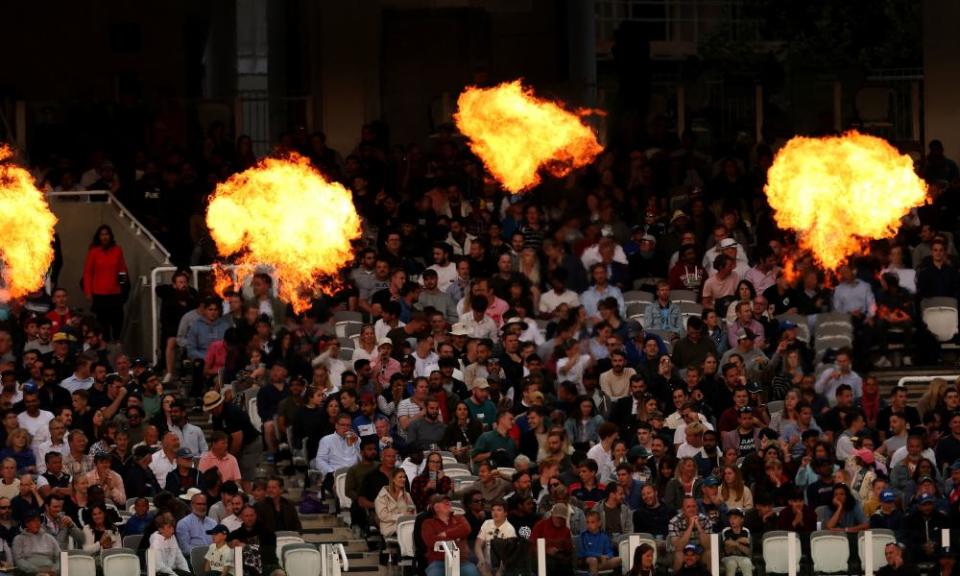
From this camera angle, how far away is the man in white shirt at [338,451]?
24.2 m

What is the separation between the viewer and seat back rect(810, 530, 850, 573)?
73.7 feet

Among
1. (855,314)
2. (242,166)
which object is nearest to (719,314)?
(855,314)

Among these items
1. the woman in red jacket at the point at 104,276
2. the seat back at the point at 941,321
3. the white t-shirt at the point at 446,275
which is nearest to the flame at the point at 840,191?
the seat back at the point at 941,321

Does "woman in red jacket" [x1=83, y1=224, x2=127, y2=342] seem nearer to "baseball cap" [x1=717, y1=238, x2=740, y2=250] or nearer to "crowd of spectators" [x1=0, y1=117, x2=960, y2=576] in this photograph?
"crowd of spectators" [x1=0, y1=117, x2=960, y2=576]

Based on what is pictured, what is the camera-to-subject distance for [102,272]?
27.8m

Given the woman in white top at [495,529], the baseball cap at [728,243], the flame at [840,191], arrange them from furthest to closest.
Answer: the flame at [840,191] → the baseball cap at [728,243] → the woman in white top at [495,529]

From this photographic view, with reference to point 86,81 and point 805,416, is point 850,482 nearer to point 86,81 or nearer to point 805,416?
point 805,416

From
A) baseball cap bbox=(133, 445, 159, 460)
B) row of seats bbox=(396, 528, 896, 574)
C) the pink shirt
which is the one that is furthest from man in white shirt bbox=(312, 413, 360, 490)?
row of seats bbox=(396, 528, 896, 574)

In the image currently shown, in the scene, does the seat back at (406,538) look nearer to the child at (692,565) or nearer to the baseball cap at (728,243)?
the child at (692,565)

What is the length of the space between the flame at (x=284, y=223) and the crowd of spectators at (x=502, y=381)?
29 centimetres

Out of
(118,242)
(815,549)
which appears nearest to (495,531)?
(815,549)

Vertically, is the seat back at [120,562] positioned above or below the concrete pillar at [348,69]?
below

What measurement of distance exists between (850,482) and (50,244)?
9061 mm

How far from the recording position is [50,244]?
1126 inches
